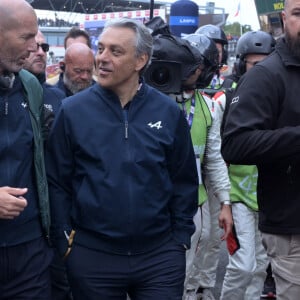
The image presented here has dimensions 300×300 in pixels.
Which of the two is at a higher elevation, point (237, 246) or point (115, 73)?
point (115, 73)

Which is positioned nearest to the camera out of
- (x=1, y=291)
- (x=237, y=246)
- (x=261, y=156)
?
(x=261, y=156)

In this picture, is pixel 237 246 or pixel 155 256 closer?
pixel 155 256

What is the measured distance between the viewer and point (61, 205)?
3.18 metres

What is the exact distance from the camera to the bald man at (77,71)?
533 cm

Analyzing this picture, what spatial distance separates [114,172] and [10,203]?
539 millimetres

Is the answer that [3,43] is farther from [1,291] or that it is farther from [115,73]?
[1,291]

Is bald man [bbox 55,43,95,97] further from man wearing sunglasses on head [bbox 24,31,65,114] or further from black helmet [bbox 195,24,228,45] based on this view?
black helmet [bbox 195,24,228,45]

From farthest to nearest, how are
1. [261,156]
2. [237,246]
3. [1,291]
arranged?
1. [237,246]
2. [1,291]
3. [261,156]

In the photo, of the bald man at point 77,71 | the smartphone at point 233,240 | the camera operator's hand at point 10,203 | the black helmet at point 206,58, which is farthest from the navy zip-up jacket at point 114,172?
the bald man at point 77,71

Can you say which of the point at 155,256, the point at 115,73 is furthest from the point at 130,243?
the point at 115,73

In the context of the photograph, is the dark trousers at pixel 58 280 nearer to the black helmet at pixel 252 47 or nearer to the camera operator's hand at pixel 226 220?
the camera operator's hand at pixel 226 220

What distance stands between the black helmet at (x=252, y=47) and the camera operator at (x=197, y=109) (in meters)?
0.81

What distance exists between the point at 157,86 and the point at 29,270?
1752mm

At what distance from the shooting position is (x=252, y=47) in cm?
558
